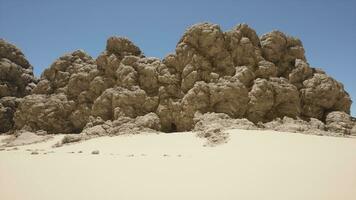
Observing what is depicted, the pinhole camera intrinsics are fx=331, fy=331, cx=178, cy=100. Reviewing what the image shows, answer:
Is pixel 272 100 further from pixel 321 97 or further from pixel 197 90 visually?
pixel 197 90

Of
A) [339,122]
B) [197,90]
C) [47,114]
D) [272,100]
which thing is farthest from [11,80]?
[339,122]

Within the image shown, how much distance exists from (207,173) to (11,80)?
22.6 meters

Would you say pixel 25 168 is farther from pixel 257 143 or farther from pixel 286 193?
pixel 257 143

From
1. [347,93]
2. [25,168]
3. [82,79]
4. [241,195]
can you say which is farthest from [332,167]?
[82,79]

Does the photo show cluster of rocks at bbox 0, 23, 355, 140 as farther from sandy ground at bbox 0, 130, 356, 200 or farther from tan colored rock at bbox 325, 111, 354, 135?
sandy ground at bbox 0, 130, 356, 200

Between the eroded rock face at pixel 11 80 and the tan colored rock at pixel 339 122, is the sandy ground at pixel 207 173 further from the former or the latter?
the eroded rock face at pixel 11 80

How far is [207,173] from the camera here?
6.57m

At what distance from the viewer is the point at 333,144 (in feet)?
30.0

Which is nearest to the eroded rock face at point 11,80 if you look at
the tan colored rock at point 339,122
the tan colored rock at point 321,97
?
the tan colored rock at point 321,97

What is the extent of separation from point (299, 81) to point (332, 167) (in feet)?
35.9

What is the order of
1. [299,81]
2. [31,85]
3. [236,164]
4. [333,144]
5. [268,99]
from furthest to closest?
1. [31,85]
2. [299,81]
3. [268,99]
4. [333,144]
5. [236,164]

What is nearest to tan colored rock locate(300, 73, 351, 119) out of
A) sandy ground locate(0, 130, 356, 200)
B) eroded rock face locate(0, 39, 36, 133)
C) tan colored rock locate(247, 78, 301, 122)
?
tan colored rock locate(247, 78, 301, 122)

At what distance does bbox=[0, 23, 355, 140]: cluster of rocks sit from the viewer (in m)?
15.5

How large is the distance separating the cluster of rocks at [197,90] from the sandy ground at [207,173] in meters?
5.36
